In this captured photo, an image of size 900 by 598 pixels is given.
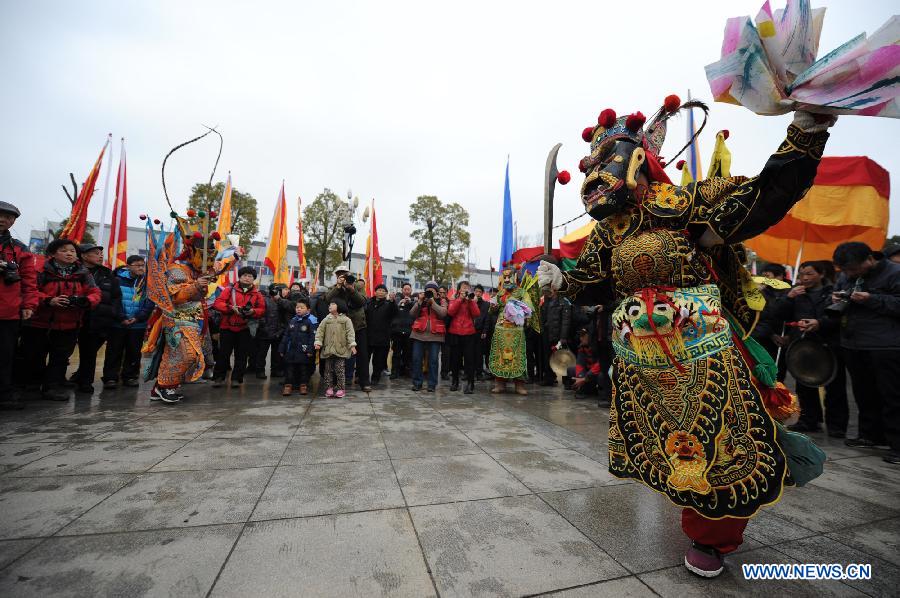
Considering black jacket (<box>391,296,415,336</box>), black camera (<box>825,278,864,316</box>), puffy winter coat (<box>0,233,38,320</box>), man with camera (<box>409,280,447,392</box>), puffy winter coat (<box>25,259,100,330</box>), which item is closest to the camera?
black camera (<box>825,278,864,316</box>)

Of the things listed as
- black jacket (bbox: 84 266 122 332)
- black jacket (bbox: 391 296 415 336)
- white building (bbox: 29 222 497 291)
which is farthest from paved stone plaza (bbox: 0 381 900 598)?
white building (bbox: 29 222 497 291)

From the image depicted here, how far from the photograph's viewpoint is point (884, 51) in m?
1.36

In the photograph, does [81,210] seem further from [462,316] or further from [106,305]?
[462,316]

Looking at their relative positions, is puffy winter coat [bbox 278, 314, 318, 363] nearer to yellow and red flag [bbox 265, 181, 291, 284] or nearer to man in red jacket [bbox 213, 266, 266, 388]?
man in red jacket [bbox 213, 266, 266, 388]

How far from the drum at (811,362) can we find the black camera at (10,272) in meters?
8.69

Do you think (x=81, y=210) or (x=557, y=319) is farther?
(x=81, y=210)

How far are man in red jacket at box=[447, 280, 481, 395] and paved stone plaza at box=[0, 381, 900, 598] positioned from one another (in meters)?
2.75

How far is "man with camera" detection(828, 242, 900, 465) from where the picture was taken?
3627 millimetres

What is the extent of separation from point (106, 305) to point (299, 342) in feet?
9.20

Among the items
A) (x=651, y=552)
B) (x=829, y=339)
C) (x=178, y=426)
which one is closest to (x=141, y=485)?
(x=178, y=426)

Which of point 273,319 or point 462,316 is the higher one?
point 462,316

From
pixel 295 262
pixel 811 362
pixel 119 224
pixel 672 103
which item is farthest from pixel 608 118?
pixel 295 262

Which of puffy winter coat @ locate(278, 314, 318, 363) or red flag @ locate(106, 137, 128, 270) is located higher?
red flag @ locate(106, 137, 128, 270)

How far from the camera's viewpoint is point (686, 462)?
1837 millimetres
